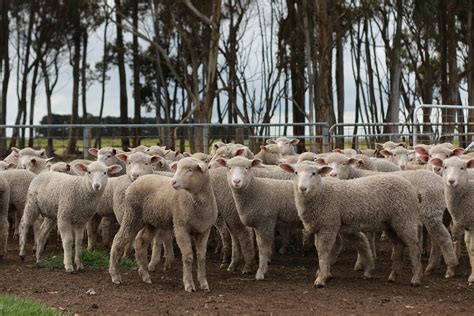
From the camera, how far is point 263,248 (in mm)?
9836

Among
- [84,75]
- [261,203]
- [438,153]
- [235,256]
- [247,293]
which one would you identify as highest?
[84,75]

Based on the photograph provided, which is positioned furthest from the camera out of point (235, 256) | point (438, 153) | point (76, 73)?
point (76, 73)

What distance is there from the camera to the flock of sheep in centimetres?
916

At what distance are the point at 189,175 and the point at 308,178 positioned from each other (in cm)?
134

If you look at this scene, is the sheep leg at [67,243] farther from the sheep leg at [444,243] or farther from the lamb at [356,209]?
the sheep leg at [444,243]

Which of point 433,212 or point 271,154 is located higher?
point 271,154

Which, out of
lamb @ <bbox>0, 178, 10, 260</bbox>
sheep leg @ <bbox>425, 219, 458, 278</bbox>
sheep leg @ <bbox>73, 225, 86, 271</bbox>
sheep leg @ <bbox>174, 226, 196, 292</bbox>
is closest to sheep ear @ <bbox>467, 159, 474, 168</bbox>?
sheep leg @ <bbox>425, 219, 458, 278</bbox>

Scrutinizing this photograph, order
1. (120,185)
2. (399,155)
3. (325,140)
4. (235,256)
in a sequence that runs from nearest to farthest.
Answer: (235,256) → (120,185) → (399,155) → (325,140)

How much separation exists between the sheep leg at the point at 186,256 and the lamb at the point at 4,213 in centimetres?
304

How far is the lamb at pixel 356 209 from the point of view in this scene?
918cm

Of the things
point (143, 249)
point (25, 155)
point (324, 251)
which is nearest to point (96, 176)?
point (143, 249)

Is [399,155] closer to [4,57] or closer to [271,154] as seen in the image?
[271,154]

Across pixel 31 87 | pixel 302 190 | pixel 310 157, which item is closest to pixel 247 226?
pixel 302 190

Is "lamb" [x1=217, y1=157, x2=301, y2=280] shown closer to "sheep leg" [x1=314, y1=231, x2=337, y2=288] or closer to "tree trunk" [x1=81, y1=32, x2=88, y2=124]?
"sheep leg" [x1=314, y1=231, x2=337, y2=288]
